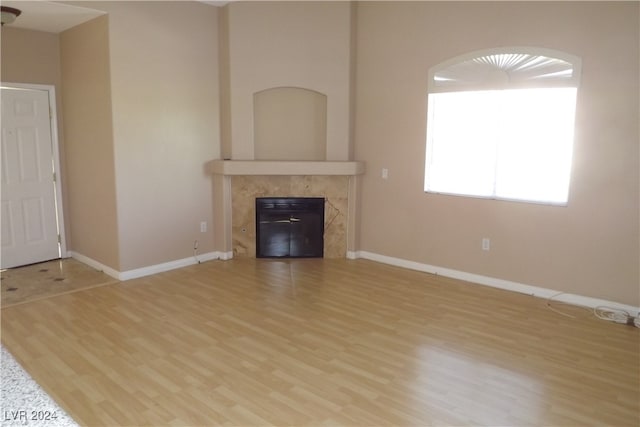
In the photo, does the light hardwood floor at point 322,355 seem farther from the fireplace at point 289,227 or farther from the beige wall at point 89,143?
the fireplace at point 289,227

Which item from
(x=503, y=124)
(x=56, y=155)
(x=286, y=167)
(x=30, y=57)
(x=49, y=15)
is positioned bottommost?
(x=286, y=167)

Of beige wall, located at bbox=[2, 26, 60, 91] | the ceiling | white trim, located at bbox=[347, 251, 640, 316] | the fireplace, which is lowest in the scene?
white trim, located at bbox=[347, 251, 640, 316]

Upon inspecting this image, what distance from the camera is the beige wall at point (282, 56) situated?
5.36 metres

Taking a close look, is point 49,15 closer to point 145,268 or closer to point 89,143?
point 89,143

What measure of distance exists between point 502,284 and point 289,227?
2.46 meters

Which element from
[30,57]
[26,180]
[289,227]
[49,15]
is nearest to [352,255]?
[289,227]

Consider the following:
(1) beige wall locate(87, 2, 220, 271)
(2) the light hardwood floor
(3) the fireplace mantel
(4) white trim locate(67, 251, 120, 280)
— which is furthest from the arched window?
(4) white trim locate(67, 251, 120, 280)

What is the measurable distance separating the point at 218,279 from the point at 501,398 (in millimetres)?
3074

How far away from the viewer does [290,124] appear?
5.86 m

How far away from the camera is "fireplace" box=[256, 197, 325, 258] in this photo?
574 centimetres

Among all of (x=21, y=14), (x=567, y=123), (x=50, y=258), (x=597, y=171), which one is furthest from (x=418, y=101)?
(x=50, y=258)

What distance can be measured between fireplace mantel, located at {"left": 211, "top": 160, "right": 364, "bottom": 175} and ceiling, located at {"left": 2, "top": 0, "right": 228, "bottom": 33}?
75.9 inches

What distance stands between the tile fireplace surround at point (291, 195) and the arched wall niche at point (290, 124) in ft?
1.06

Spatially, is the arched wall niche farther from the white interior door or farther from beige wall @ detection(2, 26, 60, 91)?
the white interior door
